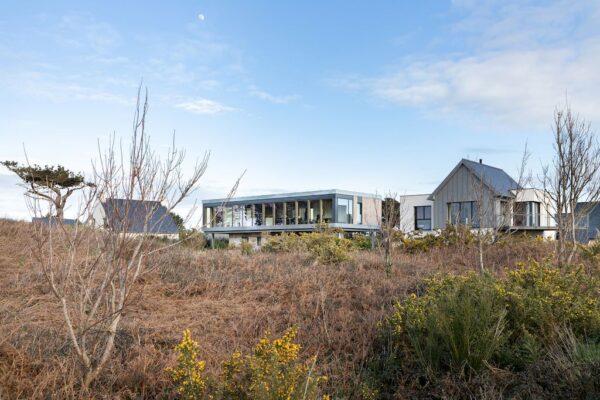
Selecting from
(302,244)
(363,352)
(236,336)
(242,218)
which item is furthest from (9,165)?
(363,352)

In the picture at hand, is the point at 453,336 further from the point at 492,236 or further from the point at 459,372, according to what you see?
the point at 492,236

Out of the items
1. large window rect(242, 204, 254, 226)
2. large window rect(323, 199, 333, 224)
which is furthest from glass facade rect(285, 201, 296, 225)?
large window rect(242, 204, 254, 226)

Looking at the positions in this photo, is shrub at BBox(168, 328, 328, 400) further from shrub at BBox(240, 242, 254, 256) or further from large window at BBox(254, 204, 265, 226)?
large window at BBox(254, 204, 265, 226)

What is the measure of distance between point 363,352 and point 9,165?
22.8 meters

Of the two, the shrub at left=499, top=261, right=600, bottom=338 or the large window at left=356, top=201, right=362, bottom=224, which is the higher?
the large window at left=356, top=201, right=362, bottom=224

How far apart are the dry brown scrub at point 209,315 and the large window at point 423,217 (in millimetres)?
19789

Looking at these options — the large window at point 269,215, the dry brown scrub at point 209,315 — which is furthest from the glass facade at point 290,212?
the dry brown scrub at point 209,315

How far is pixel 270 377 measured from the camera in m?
3.36

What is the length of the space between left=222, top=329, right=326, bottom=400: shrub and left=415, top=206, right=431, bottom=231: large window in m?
28.7

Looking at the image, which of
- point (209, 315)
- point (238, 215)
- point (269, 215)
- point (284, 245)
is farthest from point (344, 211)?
point (209, 315)

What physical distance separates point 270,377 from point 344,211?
3195 cm

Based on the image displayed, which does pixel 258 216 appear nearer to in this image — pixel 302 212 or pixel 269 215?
pixel 269 215

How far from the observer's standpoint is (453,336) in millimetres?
4691

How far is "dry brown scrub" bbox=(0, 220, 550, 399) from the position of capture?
14.8 feet
